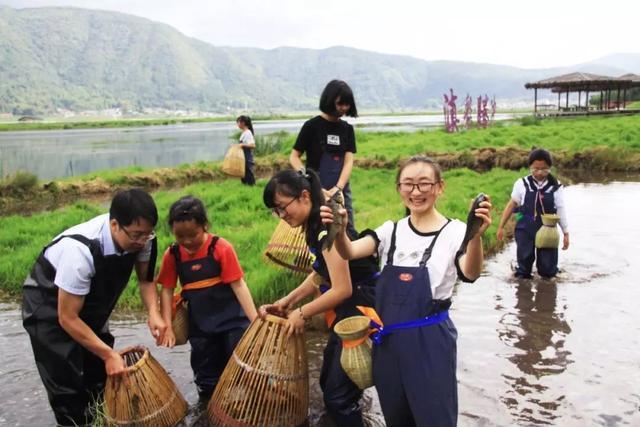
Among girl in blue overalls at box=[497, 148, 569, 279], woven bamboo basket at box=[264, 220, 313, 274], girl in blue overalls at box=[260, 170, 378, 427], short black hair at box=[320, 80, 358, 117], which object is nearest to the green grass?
girl in blue overalls at box=[497, 148, 569, 279]

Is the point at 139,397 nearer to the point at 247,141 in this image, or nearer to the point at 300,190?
the point at 300,190

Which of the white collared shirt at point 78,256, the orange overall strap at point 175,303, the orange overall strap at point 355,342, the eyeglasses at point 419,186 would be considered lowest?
the orange overall strap at point 175,303

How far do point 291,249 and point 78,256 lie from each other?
1.85m

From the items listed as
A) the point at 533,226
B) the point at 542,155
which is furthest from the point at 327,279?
the point at 533,226

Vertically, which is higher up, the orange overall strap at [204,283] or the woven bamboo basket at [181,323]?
the orange overall strap at [204,283]

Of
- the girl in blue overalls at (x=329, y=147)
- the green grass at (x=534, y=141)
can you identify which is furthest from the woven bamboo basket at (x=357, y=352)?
the green grass at (x=534, y=141)

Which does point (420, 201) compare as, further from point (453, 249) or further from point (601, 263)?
point (601, 263)

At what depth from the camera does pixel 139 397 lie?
10.2 feet

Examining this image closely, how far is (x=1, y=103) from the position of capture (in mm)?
151125

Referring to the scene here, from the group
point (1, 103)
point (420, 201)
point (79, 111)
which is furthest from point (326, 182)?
point (79, 111)

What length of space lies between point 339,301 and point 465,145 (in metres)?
15.4

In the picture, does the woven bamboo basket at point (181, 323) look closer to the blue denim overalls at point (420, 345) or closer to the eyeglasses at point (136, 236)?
the eyeglasses at point (136, 236)

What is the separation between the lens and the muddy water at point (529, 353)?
362 centimetres

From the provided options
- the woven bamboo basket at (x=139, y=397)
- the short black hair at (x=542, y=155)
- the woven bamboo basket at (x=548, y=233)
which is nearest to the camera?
the woven bamboo basket at (x=139, y=397)
